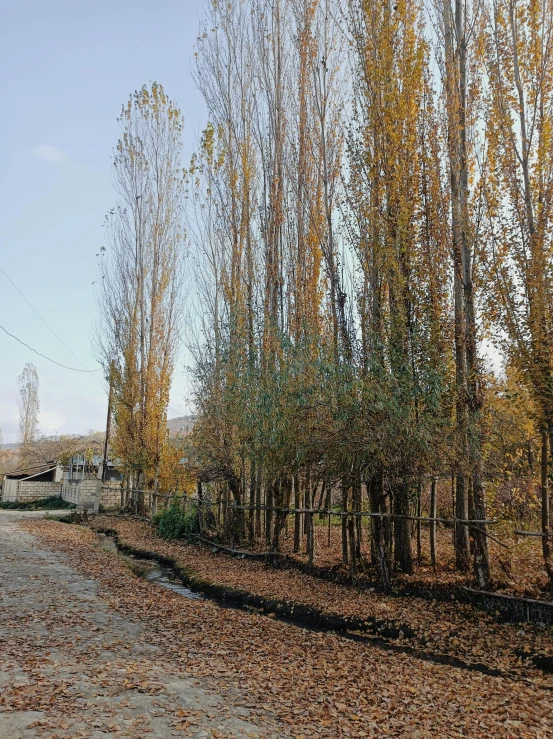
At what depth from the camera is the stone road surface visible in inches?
159

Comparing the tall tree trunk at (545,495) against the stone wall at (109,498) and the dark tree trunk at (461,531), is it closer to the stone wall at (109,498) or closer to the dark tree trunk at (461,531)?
the dark tree trunk at (461,531)

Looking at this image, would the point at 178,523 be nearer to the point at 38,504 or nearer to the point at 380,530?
the point at 380,530

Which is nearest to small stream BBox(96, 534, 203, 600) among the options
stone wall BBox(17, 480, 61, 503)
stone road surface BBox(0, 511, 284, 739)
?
stone road surface BBox(0, 511, 284, 739)

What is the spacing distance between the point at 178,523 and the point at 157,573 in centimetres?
443

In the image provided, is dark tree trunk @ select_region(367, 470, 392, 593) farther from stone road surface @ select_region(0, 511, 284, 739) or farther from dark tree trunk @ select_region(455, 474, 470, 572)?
stone road surface @ select_region(0, 511, 284, 739)

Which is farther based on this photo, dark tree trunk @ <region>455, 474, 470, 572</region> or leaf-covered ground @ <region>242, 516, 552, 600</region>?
dark tree trunk @ <region>455, 474, 470, 572</region>

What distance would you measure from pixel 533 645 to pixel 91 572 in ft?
25.4

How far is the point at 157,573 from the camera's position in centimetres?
1226

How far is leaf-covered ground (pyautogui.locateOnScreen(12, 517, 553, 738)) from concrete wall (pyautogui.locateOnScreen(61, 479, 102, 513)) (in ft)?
53.0

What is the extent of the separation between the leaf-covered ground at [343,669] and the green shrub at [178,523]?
234 inches

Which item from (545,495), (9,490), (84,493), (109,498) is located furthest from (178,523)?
(9,490)

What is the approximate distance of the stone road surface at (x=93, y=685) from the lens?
13.2 feet

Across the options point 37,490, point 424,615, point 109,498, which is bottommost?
point 424,615

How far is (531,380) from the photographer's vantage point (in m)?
7.82
